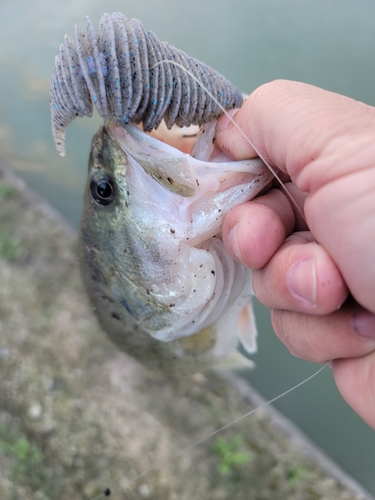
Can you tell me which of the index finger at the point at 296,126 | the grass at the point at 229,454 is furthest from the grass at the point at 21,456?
the index finger at the point at 296,126

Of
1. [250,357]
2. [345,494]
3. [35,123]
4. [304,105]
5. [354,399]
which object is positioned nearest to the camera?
[304,105]

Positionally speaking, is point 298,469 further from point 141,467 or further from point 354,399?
point 354,399

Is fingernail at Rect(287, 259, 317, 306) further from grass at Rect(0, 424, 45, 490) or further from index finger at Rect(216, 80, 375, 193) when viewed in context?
grass at Rect(0, 424, 45, 490)

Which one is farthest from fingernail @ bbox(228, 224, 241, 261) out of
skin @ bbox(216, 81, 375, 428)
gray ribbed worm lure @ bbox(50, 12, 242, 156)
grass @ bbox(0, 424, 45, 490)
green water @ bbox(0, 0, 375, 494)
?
grass @ bbox(0, 424, 45, 490)

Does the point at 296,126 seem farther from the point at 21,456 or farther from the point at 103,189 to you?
the point at 21,456

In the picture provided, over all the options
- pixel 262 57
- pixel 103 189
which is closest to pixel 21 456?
pixel 103 189

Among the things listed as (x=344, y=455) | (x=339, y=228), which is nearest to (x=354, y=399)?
(x=339, y=228)

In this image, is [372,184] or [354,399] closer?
[372,184]
